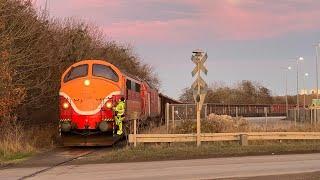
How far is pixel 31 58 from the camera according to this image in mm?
28031

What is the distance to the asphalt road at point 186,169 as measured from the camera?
15500 millimetres

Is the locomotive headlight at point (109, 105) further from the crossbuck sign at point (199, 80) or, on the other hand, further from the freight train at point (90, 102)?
the crossbuck sign at point (199, 80)

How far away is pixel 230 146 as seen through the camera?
1007 inches

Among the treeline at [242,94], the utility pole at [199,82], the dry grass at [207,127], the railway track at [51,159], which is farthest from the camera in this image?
the treeline at [242,94]

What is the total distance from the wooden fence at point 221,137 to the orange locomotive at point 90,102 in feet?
4.23

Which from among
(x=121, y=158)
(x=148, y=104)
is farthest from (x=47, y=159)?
(x=148, y=104)

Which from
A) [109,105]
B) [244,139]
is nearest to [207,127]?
[244,139]

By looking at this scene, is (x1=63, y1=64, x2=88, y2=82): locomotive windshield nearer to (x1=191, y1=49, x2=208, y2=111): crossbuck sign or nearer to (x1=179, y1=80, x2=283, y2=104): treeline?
(x1=191, y1=49, x2=208, y2=111): crossbuck sign

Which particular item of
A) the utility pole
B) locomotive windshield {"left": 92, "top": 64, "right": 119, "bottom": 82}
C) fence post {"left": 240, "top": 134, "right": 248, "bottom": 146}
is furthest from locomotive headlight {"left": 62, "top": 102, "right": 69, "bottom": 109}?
fence post {"left": 240, "top": 134, "right": 248, "bottom": 146}

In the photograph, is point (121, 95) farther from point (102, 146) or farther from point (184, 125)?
point (184, 125)

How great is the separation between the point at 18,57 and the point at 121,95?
5.21 meters

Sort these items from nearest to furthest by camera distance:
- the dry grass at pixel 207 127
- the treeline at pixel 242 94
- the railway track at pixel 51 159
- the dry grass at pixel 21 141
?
the railway track at pixel 51 159
the dry grass at pixel 21 141
the dry grass at pixel 207 127
the treeline at pixel 242 94

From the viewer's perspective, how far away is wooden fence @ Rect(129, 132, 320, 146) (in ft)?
81.5

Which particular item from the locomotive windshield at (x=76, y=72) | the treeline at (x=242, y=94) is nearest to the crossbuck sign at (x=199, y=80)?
the locomotive windshield at (x=76, y=72)
